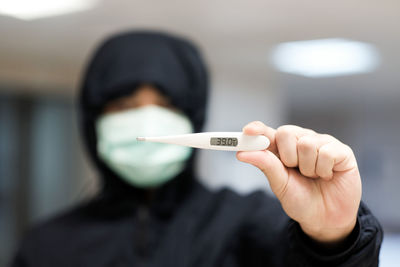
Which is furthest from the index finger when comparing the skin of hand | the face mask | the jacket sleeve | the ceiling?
the ceiling

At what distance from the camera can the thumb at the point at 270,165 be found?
1.00 ft

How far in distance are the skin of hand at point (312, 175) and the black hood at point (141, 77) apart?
1.01 feet

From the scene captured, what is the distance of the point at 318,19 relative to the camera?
2.74 ft

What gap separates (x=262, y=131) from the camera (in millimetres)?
308

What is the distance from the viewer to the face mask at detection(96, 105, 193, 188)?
567 mm

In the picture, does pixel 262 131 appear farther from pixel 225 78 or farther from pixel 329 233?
pixel 225 78

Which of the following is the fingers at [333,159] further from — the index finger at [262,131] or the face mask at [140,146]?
the face mask at [140,146]

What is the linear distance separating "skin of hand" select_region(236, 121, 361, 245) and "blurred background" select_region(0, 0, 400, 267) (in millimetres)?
33

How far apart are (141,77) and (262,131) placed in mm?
396

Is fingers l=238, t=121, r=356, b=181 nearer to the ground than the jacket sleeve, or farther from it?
farther from it

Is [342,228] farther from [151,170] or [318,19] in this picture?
[318,19]

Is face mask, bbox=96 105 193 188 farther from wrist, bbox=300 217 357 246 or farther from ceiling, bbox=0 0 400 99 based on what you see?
ceiling, bbox=0 0 400 99

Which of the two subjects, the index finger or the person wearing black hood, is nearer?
the index finger

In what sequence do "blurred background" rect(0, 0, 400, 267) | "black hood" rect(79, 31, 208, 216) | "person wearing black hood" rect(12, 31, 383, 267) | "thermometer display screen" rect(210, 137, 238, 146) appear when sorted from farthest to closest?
"blurred background" rect(0, 0, 400, 267)
"black hood" rect(79, 31, 208, 216)
"person wearing black hood" rect(12, 31, 383, 267)
"thermometer display screen" rect(210, 137, 238, 146)
